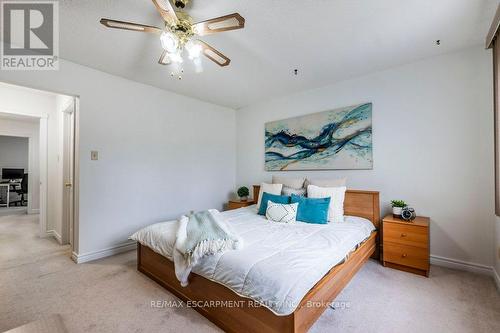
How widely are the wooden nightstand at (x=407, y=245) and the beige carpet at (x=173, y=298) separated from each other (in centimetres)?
11

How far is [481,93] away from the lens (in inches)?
92.7

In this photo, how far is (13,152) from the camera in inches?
305

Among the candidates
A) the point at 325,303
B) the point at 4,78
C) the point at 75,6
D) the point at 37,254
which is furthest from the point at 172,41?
the point at 37,254

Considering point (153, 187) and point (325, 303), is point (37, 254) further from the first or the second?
point (325, 303)

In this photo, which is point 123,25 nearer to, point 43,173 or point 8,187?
point 43,173

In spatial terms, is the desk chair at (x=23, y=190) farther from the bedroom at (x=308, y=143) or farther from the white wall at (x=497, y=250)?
the white wall at (x=497, y=250)

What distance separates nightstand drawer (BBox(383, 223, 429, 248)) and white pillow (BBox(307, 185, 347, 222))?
20.2 inches

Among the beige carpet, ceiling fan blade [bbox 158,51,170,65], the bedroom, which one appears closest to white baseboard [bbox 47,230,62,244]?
the bedroom

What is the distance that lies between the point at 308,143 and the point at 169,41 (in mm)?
2539

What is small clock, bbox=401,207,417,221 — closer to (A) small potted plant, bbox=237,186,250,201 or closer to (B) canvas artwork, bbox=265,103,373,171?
(B) canvas artwork, bbox=265,103,373,171

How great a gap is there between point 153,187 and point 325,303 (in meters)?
2.87

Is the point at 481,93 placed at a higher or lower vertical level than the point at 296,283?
higher

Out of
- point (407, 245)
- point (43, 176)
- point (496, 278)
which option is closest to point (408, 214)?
point (407, 245)

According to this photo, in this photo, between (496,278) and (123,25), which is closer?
(123,25)
